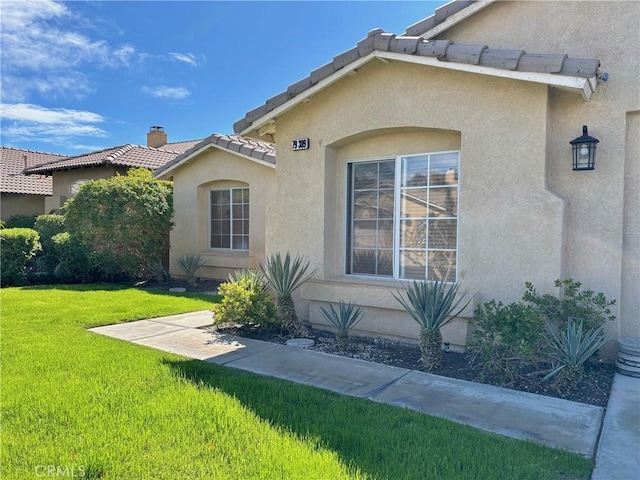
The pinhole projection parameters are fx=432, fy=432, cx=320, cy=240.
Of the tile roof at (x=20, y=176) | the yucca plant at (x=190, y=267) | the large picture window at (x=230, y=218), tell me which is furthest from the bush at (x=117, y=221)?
the tile roof at (x=20, y=176)

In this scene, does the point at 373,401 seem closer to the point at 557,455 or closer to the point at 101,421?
the point at 557,455

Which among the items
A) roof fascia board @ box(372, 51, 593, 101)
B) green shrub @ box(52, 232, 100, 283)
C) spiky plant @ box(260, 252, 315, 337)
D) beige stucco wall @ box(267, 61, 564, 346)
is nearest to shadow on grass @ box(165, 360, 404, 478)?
spiky plant @ box(260, 252, 315, 337)

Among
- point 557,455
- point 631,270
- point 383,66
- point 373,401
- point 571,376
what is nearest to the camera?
point 557,455

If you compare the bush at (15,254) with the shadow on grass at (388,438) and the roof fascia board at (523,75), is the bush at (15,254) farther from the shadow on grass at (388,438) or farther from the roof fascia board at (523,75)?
the roof fascia board at (523,75)

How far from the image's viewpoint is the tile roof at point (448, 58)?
237 inches

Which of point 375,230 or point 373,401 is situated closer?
point 373,401

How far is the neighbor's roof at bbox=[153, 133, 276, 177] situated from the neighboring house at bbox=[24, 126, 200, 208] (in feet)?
21.5

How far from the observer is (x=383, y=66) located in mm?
8125

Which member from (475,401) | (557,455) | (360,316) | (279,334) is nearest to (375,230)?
(360,316)

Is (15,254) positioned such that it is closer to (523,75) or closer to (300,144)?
(300,144)

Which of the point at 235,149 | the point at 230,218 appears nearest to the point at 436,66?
the point at 235,149

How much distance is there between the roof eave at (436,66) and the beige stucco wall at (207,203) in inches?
200

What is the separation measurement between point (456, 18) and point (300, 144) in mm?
3793

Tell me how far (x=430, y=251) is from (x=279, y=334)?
3395 millimetres
